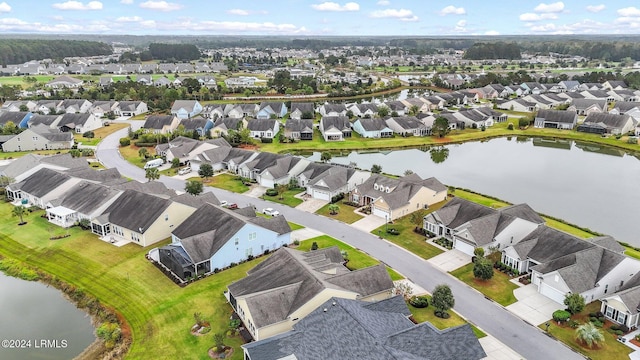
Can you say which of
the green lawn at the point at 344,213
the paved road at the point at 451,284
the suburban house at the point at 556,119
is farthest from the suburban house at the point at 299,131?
the suburban house at the point at 556,119

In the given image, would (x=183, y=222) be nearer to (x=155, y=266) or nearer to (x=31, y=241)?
(x=155, y=266)

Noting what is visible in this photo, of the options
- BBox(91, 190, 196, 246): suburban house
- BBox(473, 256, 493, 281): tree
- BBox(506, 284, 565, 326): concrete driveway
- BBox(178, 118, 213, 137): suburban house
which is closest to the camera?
BBox(506, 284, 565, 326): concrete driveway

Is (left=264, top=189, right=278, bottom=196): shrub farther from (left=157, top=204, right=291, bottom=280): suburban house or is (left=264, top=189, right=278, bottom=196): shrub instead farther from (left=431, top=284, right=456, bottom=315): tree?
(left=431, top=284, right=456, bottom=315): tree

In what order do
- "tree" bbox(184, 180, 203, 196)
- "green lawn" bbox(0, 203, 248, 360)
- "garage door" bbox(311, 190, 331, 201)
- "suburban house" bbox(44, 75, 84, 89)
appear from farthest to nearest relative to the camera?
"suburban house" bbox(44, 75, 84, 89) → "garage door" bbox(311, 190, 331, 201) → "tree" bbox(184, 180, 203, 196) → "green lawn" bbox(0, 203, 248, 360)

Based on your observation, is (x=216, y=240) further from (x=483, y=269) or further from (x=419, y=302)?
(x=483, y=269)

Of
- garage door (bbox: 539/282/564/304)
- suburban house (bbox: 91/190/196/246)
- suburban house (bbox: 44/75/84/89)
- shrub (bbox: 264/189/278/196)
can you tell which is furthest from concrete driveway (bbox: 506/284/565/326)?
suburban house (bbox: 44/75/84/89)

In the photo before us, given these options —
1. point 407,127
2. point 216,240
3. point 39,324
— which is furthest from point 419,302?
point 407,127
